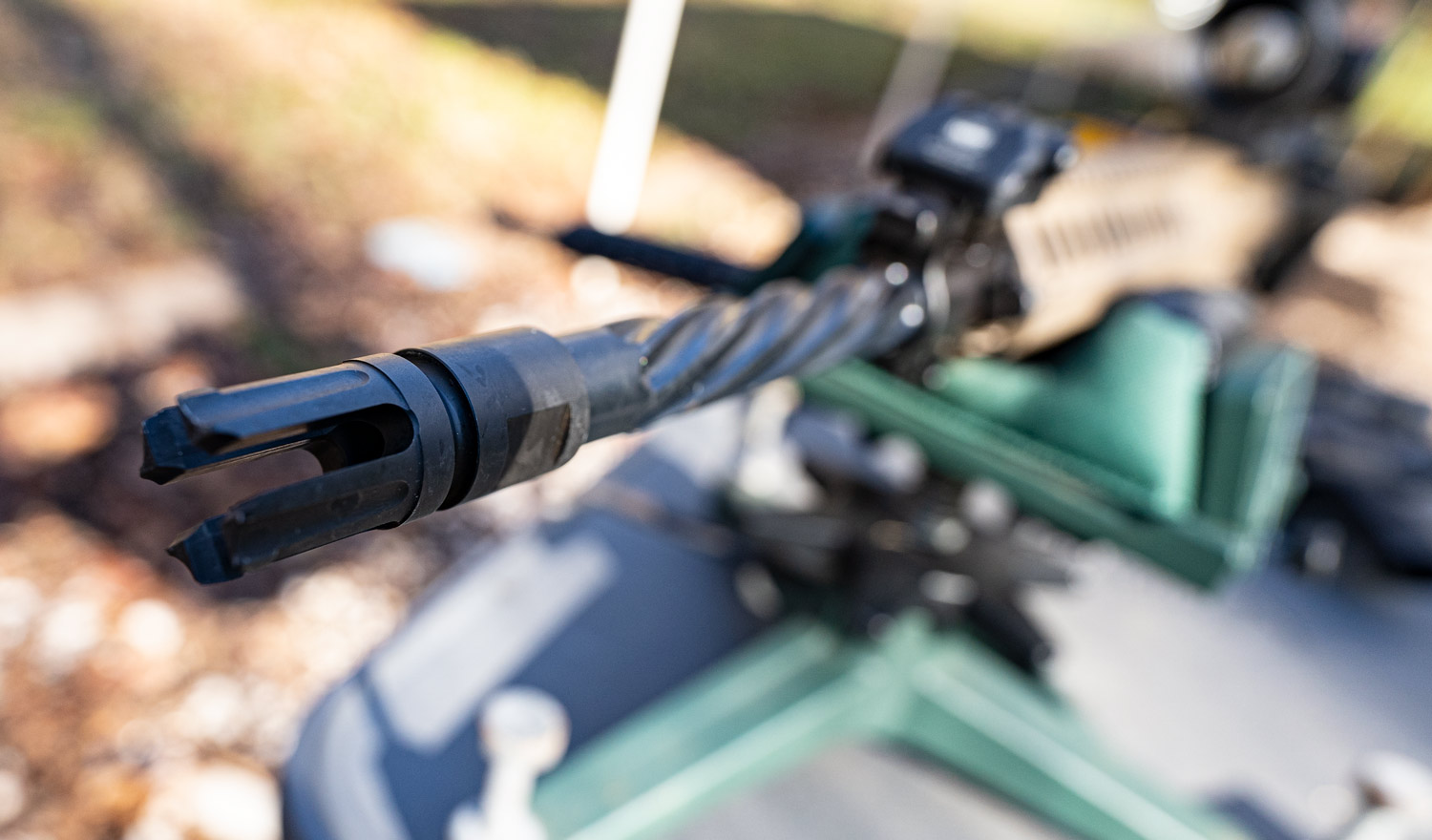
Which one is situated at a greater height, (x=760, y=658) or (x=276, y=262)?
(x=760, y=658)

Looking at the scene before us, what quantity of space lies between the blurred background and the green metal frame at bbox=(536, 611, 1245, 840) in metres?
0.46

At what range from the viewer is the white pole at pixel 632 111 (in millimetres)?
2180

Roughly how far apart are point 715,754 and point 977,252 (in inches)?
20.8

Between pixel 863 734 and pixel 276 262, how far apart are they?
1597mm

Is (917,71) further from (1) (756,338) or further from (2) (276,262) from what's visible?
(1) (756,338)

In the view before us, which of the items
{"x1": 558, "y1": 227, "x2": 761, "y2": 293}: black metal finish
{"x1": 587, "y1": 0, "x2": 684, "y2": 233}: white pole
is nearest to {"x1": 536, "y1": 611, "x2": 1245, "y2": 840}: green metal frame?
{"x1": 558, "y1": 227, "x2": 761, "y2": 293}: black metal finish

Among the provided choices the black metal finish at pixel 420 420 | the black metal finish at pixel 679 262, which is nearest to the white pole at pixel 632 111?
the black metal finish at pixel 679 262

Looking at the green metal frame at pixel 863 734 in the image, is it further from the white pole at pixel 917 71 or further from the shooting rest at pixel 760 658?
the white pole at pixel 917 71

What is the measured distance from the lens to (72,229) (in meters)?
1.79

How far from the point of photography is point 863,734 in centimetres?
101

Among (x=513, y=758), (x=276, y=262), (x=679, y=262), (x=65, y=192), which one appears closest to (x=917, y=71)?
(x=276, y=262)

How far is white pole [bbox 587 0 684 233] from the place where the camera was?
7.15ft

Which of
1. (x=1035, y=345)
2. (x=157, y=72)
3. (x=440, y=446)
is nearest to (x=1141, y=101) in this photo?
(x=157, y=72)

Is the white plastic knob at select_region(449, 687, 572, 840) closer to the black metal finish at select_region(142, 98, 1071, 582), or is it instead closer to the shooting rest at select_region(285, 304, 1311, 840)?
the shooting rest at select_region(285, 304, 1311, 840)
